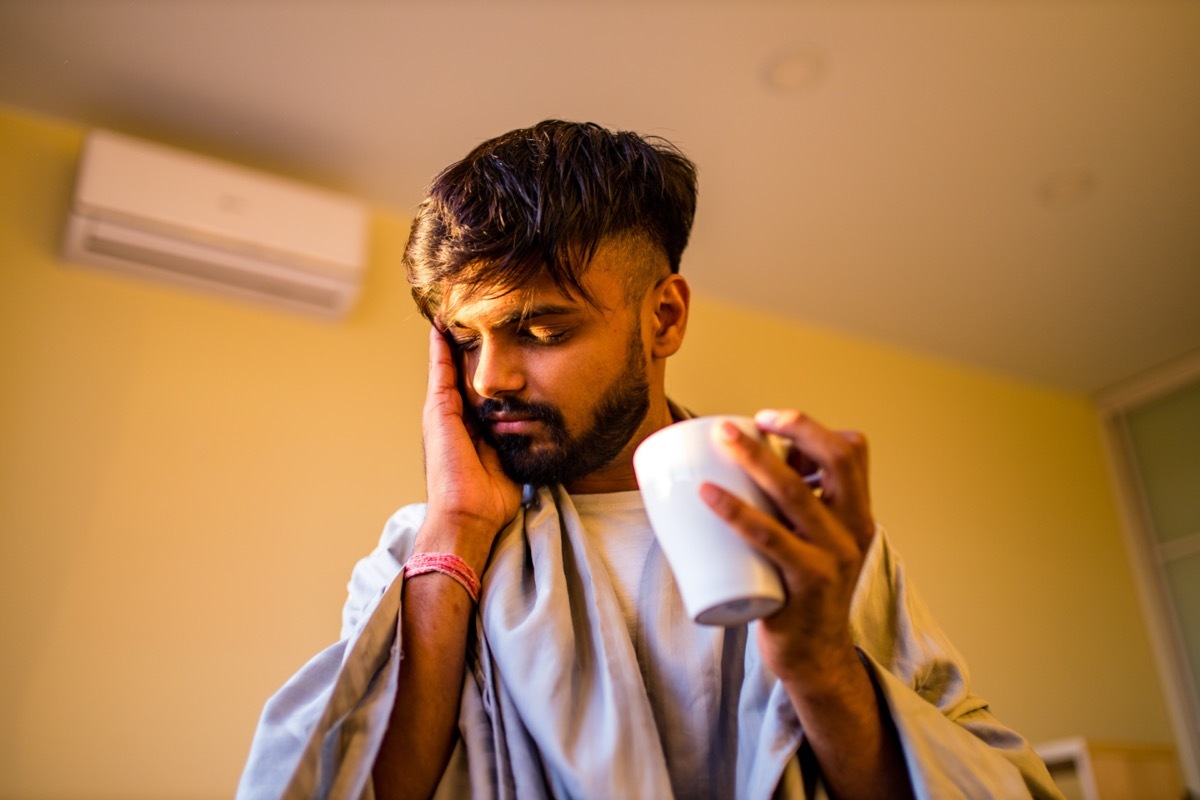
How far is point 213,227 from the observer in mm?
2273

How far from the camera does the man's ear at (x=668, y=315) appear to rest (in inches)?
44.9

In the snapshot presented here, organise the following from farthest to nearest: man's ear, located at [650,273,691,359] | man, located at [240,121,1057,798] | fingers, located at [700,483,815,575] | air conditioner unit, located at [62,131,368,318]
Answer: air conditioner unit, located at [62,131,368,318] → man's ear, located at [650,273,691,359] → man, located at [240,121,1057,798] → fingers, located at [700,483,815,575]

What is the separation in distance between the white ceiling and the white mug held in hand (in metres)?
1.65

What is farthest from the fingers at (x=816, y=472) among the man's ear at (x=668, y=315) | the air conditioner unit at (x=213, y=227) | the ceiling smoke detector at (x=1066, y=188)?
the ceiling smoke detector at (x=1066, y=188)

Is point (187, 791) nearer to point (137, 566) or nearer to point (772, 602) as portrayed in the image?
point (137, 566)

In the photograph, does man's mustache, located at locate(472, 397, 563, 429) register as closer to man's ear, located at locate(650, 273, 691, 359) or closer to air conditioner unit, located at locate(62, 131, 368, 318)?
man's ear, located at locate(650, 273, 691, 359)

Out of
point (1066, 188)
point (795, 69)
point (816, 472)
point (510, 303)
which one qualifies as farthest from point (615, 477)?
point (1066, 188)

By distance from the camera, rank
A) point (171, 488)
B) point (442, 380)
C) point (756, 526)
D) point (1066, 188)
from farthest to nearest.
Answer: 1. point (1066, 188)
2. point (171, 488)
3. point (442, 380)
4. point (756, 526)

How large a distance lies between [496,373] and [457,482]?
0.11 metres

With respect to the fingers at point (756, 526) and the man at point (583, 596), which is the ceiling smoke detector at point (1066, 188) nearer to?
the man at point (583, 596)

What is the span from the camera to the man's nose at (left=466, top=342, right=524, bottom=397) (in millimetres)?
948

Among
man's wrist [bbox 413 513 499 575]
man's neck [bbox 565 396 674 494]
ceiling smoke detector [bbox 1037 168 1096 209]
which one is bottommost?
man's wrist [bbox 413 513 499 575]

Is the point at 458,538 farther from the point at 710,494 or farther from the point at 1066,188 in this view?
the point at 1066,188

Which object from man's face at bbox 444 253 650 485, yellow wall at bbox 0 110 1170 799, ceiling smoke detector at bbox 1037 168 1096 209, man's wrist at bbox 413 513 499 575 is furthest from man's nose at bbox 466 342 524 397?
ceiling smoke detector at bbox 1037 168 1096 209
